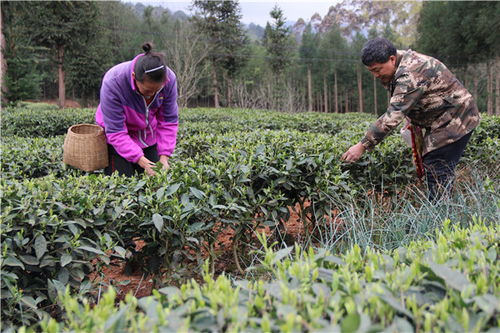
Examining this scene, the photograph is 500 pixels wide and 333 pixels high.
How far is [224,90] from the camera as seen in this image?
126ft

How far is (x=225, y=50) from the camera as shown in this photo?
30109mm

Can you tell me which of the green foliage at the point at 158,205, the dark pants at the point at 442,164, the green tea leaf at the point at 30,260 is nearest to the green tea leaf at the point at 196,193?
the green foliage at the point at 158,205

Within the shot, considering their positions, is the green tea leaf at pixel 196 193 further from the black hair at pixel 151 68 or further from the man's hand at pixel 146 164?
the black hair at pixel 151 68

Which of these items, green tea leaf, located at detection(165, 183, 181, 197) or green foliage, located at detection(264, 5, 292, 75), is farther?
green foliage, located at detection(264, 5, 292, 75)

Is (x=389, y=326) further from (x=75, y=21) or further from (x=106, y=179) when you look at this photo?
(x=75, y=21)

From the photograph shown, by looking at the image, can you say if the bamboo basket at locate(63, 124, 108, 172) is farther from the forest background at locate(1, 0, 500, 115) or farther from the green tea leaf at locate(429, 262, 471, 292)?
the forest background at locate(1, 0, 500, 115)

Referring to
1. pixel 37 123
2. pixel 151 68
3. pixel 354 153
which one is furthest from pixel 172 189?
pixel 37 123

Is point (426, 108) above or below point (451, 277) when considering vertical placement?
above

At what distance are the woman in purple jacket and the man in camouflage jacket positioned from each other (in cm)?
151

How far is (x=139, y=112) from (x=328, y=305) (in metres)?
2.44

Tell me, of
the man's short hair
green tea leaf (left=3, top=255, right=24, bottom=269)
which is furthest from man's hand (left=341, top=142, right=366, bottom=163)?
green tea leaf (left=3, top=255, right=24, bottom=269)

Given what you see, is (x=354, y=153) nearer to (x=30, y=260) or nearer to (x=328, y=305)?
(x=328, y=305)

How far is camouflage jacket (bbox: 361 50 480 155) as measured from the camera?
3.06 metres

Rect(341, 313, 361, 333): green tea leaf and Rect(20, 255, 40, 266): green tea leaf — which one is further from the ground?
Rect(341, 313, 361, 333): green tea leaf
